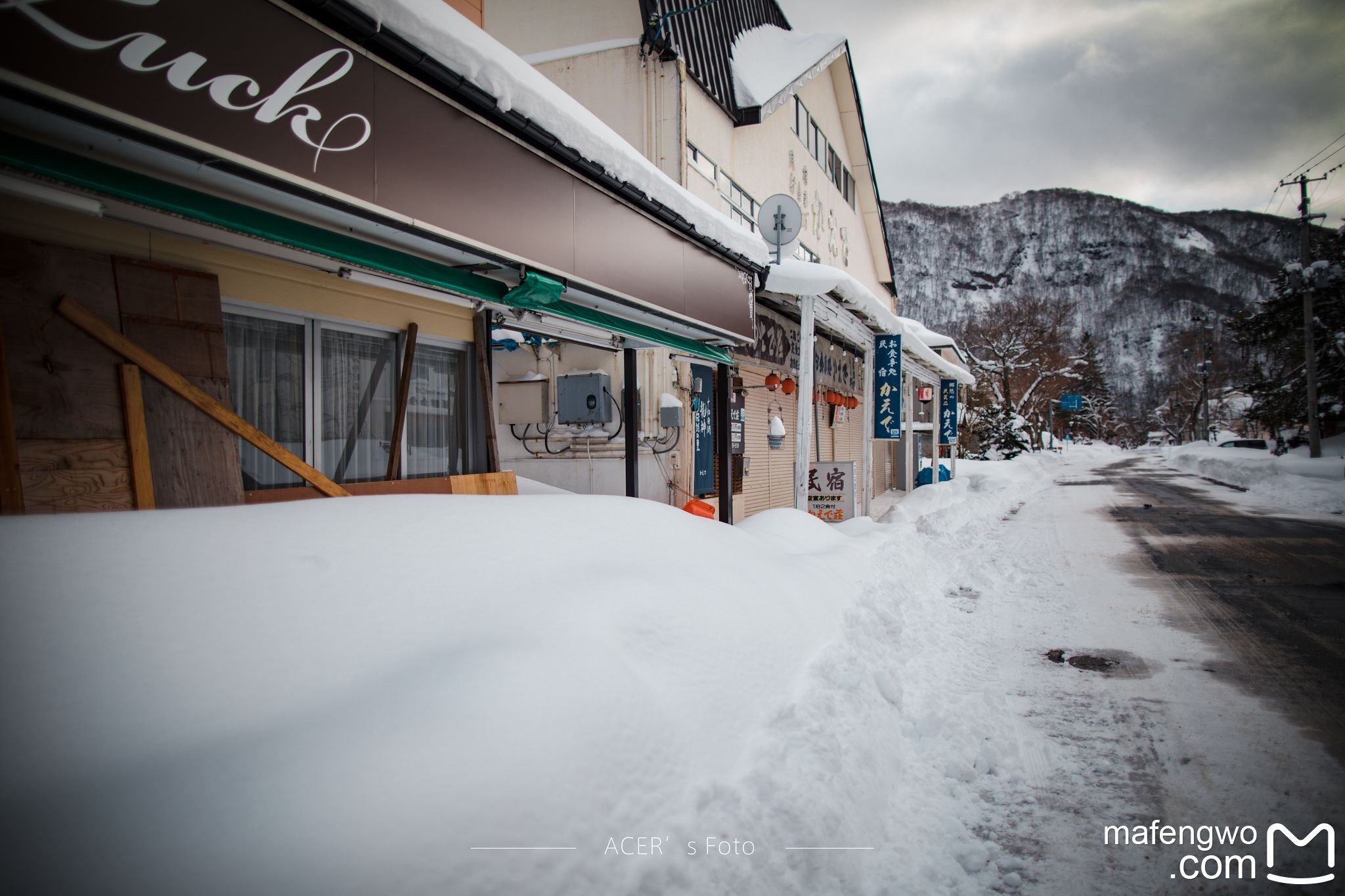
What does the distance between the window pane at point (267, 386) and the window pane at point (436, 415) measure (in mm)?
991

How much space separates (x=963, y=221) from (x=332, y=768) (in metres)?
222

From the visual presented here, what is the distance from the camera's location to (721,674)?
2.95 meters

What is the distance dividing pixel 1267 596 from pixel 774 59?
560 inches

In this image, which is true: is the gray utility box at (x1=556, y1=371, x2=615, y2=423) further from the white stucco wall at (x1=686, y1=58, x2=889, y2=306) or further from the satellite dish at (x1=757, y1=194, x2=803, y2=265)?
the white stucco wall at (x1=686, y1=58, x2=889, y2=306)

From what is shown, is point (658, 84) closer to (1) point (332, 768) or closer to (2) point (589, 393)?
(2) point (589, 393)

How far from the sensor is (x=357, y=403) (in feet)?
17.4

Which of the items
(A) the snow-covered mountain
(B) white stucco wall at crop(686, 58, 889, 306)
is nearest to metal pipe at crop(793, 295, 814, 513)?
(B) white stucco wall at crop(686, 58, 889, 306)

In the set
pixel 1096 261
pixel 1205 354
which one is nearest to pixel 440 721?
pixel 1205 354

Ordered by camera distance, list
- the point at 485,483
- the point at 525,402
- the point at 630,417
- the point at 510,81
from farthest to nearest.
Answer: the point at 525,402, the point at 630,417, the point at 485,483, the point at 510,81

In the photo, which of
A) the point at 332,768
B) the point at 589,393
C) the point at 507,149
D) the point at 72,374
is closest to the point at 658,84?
the point at 589,393

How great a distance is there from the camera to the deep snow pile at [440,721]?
150 cm

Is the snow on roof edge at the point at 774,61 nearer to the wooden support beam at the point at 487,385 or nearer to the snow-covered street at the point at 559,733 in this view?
the wooden support beam at the point at 487,385

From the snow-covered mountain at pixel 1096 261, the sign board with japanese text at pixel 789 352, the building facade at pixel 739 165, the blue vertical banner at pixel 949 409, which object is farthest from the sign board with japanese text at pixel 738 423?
the snow-covered mountain at pixel 1096 261

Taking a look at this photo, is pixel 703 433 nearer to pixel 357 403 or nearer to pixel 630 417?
pixel 630 417
